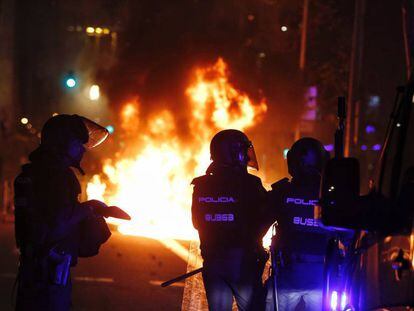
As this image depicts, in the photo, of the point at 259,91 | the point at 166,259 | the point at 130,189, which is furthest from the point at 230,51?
the point at 166,259

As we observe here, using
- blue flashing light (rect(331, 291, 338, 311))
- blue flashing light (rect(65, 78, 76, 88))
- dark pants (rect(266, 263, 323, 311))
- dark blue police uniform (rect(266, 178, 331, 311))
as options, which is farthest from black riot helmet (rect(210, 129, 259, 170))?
blue flashing light (rect(65, 78, 76, 88))

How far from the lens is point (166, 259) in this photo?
1291cm

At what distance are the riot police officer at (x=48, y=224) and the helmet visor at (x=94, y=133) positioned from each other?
0.45m

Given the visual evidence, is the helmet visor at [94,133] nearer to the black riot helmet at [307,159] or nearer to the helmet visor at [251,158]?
the helmet visor at [251,158]

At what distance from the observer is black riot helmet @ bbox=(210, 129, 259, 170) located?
479 cm

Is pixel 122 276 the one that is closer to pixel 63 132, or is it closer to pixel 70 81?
pixel 70 81

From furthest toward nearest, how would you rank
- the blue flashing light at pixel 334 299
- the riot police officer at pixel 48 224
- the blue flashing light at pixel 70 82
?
the blue flashing light at pixel 70 82 < the riot police officer at pixel 48 224 < the blue flashing light at pixel 334 299

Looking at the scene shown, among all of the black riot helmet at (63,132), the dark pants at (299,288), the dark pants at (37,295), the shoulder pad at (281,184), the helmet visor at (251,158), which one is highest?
the helmet visor at (251,158)

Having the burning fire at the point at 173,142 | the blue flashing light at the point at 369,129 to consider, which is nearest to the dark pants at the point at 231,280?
the burning fire at the point at 173,142

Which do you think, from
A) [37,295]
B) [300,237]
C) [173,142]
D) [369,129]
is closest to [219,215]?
[300,237]

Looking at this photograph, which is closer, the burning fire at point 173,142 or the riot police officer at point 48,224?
the riot police officer at point 48,224

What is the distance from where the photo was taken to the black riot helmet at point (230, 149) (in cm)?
479

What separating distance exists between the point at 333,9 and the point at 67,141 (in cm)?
2311

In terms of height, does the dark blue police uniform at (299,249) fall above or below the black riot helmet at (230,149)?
below
